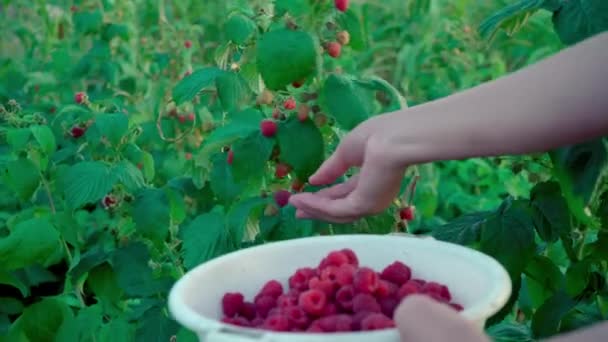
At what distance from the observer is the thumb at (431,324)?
30.9 inches

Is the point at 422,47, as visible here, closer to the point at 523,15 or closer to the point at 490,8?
the point at 490,8

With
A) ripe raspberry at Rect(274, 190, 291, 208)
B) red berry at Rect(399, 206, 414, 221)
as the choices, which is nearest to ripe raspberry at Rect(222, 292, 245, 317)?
ripe raspberry at Rect(274, 190, 291, 208)

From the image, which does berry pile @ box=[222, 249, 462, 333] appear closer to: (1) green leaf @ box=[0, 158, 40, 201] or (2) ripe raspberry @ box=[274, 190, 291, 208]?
(2) ripe raspberry @ box=[274, 190, 291, 208]

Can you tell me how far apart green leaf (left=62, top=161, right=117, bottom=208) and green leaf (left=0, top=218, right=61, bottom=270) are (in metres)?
0.07

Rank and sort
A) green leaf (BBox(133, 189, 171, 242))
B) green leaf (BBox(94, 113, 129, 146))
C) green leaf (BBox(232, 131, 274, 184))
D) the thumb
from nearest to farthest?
1. the thumb
2. green leaf (BBox(232, 131, 274, 184))
3. green leaf (BBox(133, 189, 171, 242))
4. green leaf (BBox(94, 113, 129, 146))

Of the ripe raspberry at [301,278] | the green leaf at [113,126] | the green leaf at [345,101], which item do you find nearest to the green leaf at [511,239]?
the green leaf at [345,101]

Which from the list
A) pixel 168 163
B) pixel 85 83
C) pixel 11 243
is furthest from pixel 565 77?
pixel 85 83

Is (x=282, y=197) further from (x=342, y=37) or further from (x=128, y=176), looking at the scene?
(x=128, y=176)

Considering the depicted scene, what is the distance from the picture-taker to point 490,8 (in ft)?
14.7

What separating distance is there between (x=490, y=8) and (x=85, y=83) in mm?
2226

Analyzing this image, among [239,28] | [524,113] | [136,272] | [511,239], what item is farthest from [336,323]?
[136,272]

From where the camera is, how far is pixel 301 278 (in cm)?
107

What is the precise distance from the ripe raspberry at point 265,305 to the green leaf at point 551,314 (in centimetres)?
59

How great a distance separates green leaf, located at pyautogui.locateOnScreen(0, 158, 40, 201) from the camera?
1900 mm
